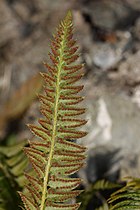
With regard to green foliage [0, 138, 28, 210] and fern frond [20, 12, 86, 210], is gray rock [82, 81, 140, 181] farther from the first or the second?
fern frond [20, 12, 86, 210]

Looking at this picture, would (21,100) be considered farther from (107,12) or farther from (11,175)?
(11,175)

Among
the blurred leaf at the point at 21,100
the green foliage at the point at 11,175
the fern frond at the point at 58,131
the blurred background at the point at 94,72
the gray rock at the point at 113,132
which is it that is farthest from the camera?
the blurred leaf at the point at 21,100

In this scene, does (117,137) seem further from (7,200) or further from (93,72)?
(7,200)

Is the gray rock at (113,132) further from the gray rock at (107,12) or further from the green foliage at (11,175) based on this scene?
the gray rock at (107,12)

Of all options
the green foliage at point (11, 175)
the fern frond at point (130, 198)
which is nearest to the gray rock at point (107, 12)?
the green foliage at point (11, 175)

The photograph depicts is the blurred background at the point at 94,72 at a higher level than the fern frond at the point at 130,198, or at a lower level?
higher

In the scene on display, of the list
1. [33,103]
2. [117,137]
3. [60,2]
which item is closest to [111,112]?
[117,137]
